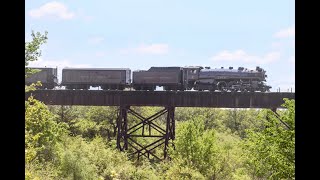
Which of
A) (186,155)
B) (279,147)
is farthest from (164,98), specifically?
(279,147)

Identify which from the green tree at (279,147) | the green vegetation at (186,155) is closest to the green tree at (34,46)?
the green vegetation at (186,155)

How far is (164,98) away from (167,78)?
3562 mm

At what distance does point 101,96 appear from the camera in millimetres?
35000

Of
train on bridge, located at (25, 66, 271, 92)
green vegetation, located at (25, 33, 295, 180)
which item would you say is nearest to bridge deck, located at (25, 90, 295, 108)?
green vegetation, located at (25, 33, 295, 180)

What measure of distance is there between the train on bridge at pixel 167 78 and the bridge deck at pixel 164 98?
2.83 m

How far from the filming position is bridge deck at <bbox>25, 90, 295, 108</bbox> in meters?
33.8

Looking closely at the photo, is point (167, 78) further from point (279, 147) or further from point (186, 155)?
point (279, 147)

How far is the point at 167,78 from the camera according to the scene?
3741cm

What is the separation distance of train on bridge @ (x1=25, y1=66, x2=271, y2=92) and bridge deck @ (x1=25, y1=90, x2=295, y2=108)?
283 centimetres

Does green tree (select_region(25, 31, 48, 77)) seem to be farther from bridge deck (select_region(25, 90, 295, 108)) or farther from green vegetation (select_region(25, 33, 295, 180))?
bridge deck (select_region(25, 90, 295, 108))
